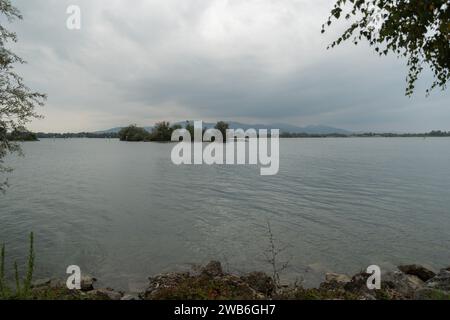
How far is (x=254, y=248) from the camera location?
1805cm

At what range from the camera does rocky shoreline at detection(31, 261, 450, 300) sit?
8805mm

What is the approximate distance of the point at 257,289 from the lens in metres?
11.4

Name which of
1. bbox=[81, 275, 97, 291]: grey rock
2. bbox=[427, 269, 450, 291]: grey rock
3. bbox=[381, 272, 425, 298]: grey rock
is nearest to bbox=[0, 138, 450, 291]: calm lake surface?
bbox=[81, 275, 97, 291]: grey rock

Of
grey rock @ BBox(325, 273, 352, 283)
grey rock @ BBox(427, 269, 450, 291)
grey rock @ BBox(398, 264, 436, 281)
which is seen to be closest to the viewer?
grey rock @ BBox(427, 269, 450, 291)

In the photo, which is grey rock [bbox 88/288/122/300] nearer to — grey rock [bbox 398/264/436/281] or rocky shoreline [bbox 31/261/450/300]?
rocky shoreline [bbox 31/261/450/300]

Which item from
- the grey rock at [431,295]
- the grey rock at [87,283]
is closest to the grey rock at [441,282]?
the grey rock at [431,295]

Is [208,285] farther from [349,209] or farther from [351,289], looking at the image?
[349,209]

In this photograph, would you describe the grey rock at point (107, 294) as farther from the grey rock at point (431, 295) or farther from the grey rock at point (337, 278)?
the grey rock at point (431, 295)

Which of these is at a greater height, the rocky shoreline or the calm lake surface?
the rocky shoreline

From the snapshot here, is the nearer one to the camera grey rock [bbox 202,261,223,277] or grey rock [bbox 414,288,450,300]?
grey rock [bbox 414,288,450,300]

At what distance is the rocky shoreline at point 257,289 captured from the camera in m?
8.80
